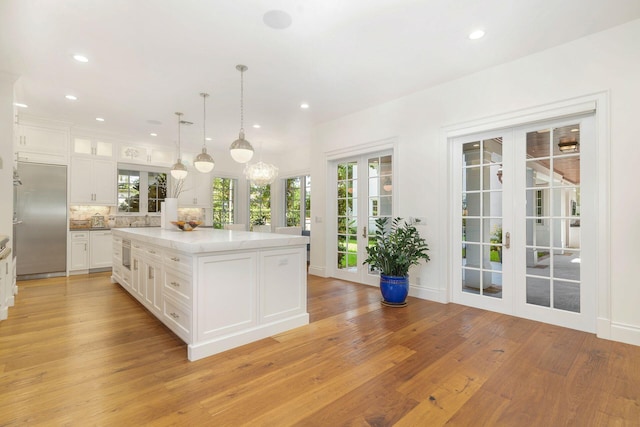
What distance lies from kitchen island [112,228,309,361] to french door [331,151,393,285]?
84.8 inches

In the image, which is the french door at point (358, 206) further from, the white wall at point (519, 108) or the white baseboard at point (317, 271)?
the white wall at point (519, 108)

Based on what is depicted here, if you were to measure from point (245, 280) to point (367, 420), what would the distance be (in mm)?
1482

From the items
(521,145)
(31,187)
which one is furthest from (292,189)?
(521,145)

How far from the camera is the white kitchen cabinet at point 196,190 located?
7473 mm

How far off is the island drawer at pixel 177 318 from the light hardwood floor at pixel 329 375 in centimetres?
14

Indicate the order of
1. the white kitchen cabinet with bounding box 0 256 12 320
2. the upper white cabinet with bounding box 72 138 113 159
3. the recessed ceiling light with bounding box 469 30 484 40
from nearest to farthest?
the recessed ceiling light with bounding box 469 30 484 40
the white kitchen cabinet with bounding box 0 256 12 320
the upper white cabinet with bounding box 72 138 113 159

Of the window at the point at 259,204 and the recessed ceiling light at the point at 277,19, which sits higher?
the recessed ceiling light at the point at 277,19

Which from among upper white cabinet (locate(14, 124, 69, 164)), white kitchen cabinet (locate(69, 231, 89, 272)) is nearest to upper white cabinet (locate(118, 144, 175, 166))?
upper white cabinet (locate(14, 124, 69, 164))

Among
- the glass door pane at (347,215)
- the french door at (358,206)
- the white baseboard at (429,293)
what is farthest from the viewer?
the glass door pane at (347,215)

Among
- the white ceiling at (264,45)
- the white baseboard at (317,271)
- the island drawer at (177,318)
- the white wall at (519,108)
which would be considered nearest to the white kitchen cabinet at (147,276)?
the island drawer at (177,318)

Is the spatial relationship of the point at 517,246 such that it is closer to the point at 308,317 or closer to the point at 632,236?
the point at 632,236

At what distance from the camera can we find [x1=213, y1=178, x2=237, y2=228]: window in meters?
8.26

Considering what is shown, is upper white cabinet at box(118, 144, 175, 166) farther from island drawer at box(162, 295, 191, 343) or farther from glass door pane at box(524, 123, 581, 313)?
glass door pane at box(524, 123, 581, 313)

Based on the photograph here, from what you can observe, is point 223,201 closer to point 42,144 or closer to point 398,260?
point 42,144
